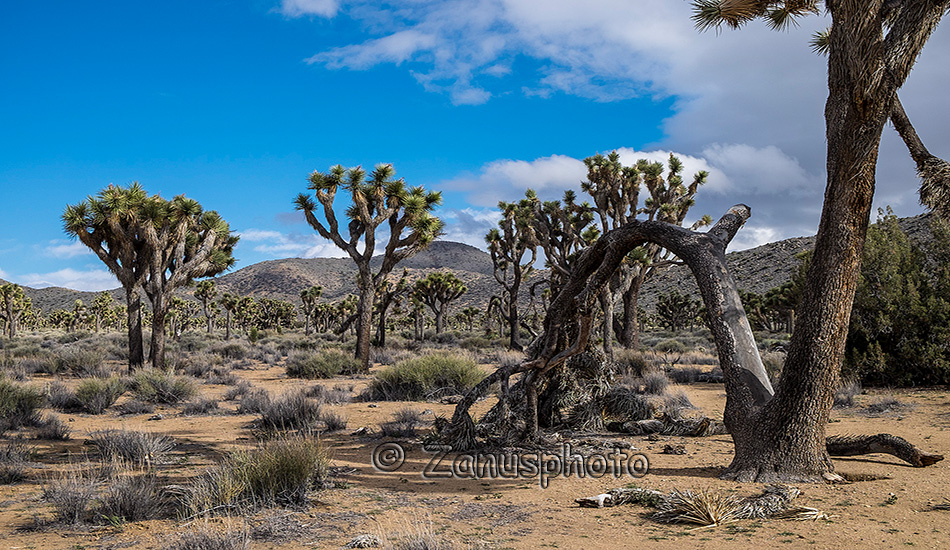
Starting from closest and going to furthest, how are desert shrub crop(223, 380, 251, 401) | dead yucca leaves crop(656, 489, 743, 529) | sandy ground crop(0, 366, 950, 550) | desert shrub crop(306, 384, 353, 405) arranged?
sandy ground crop(0, 366, 950, 550)
dead yucca leaves crop(656, 489, 743, 529)
desert shrub crop(306, 384, 353, 405)
desert shrub crop(223, 380, 251, 401)

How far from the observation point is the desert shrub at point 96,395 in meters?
13.3

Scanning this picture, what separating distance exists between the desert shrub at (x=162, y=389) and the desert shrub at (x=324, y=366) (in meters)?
5.67

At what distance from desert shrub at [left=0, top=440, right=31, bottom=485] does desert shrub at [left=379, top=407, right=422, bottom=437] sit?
4.92m

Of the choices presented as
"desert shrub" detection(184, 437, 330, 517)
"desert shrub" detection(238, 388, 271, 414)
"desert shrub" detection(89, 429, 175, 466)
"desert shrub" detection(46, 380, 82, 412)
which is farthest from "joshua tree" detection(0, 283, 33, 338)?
"desert shrub" detection(184, 437, 330, 517)

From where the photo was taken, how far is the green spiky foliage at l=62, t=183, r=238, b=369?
65.2 ft

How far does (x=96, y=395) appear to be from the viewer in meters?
13.5

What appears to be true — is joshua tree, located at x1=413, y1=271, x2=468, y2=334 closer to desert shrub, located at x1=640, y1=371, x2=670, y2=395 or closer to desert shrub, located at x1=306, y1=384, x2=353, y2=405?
desert shrub, located at x1=306, y1=384, x2=353, y2=405

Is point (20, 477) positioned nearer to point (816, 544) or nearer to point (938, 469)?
point (816, 544)

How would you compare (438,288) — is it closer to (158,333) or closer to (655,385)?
(158,333)

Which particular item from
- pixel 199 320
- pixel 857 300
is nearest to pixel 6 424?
pixel 857 300

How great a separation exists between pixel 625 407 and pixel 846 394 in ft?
19.0

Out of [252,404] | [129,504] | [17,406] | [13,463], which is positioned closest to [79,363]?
[17,406]

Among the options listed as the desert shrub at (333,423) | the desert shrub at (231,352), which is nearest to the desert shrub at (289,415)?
the desert shrub at (333,423)

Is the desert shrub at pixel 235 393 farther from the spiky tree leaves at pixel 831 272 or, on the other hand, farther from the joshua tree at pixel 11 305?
the joshua tree at pixel 11 305
